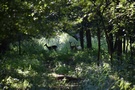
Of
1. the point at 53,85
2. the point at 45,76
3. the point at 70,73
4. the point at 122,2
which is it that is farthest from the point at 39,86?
the point at 122,2

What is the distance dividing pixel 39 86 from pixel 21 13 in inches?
87.9

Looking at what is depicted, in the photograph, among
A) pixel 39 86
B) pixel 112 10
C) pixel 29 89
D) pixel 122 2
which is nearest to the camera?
pixel 122 2

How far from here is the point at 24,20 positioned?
8.21 meters

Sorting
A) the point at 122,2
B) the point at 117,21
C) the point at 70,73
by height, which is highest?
the point at 122,2

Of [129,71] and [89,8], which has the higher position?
[89,8]

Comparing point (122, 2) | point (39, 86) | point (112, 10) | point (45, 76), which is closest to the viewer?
point (122, 2)

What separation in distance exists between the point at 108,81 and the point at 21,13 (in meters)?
3.06

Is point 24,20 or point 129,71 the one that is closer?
point 24,20

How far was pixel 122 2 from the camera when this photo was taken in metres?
6.28

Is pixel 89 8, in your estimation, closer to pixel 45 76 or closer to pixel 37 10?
pixel 37 10

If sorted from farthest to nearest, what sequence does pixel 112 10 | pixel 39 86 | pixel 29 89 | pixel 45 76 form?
pixel 45 76
pixel 39 86
pixel 29 89
pixel 112 10

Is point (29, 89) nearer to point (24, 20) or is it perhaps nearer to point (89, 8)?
point (24, 20)

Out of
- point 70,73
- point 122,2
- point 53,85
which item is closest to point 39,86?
point 53,85

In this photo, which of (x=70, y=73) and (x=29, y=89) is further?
(x=70, y=73)
